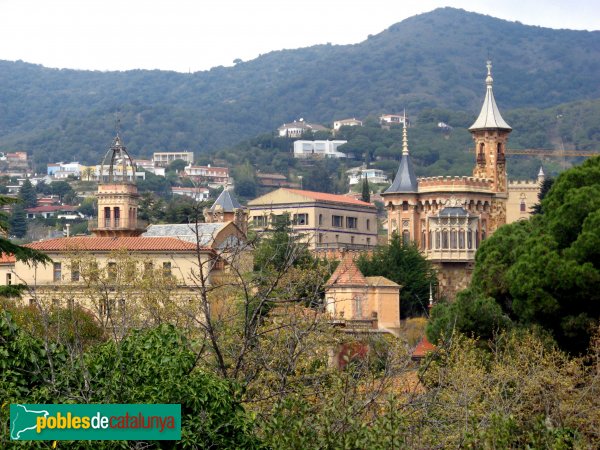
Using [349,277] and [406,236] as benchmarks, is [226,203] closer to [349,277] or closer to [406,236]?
[406,236]

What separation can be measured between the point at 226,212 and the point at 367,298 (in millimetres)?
40210

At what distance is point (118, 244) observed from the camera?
84750 millimetres

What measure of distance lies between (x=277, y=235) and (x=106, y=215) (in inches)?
651

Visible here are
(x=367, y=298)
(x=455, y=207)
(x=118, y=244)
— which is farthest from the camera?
(x=455, y=207)

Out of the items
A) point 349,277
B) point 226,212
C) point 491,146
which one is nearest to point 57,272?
point 349,277

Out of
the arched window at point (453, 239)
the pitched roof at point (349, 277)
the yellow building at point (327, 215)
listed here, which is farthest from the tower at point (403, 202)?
the pitched roof at point (349, 277)

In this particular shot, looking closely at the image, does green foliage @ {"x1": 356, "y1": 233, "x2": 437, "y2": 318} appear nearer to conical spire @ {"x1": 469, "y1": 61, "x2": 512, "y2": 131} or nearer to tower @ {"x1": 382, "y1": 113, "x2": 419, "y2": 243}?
tower @ {"x1": 382, "y1": 113, "x2": 419, "y2": 243}

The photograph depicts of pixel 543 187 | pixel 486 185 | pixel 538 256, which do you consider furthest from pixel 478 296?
pixel 543 187

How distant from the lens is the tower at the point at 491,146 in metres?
108

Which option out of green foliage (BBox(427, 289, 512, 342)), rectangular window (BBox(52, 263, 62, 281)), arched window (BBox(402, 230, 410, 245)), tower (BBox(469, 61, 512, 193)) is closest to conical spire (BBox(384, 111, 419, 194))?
arched window (BBox(402, 230, 410, 245))

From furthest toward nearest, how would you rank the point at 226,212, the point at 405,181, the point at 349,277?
the point at 226,212 → the point at 405,181 → the point at 349,277

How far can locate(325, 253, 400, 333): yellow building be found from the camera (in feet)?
233

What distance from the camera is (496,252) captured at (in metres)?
56.2

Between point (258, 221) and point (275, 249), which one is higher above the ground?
point (258, 221)
